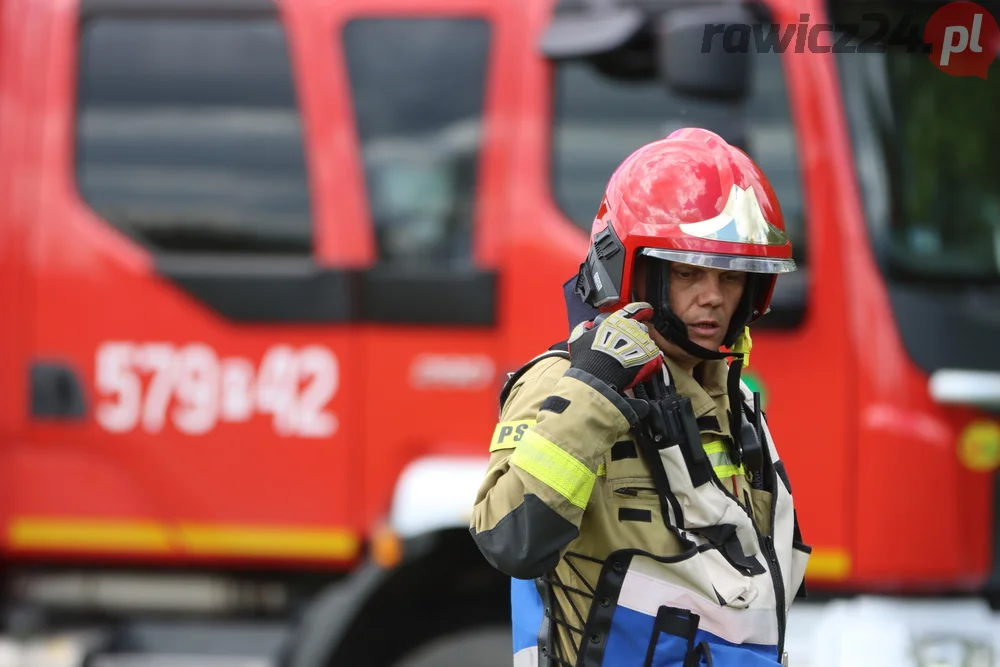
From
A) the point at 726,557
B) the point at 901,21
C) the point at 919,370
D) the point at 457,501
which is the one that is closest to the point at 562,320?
the point at 457,501

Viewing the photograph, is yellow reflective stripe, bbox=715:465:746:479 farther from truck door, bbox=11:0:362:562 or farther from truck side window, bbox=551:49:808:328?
truck door, bbox=11:0:362:562

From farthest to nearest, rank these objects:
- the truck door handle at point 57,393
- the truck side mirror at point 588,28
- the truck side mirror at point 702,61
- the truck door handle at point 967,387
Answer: the truck door handle at point 57,393 → the truck side mirror at point 588,28 → the truck door handle at point 967,387 → the truck side mirror at point 702,61

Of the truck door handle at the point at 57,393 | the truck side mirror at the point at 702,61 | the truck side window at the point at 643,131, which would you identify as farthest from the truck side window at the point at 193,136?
the truck side mirror at the point at 702,61

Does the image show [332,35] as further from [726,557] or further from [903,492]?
[726,557]

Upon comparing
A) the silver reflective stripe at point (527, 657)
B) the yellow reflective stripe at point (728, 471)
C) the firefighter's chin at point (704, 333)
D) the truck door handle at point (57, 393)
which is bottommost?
the truck door handle at point (57, 393)

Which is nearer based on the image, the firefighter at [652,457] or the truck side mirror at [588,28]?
the firefighter at [652,457]

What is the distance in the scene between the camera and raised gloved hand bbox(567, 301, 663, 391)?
5.86 feet

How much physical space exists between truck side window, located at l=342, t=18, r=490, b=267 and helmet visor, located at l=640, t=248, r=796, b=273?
1822 millimetres

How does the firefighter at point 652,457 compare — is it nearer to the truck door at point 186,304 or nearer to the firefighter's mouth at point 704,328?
the firefighter's mouth at point 704,328

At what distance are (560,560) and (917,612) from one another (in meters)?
1.87

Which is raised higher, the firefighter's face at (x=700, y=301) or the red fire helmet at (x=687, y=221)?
the red fire helmet at (x=687, y=221)

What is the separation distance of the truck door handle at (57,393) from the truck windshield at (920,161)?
2359 millimetres

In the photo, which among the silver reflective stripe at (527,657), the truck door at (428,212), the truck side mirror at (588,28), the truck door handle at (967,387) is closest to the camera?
the silver reflective stripe at (527,657)

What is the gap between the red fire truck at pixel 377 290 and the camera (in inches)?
131
